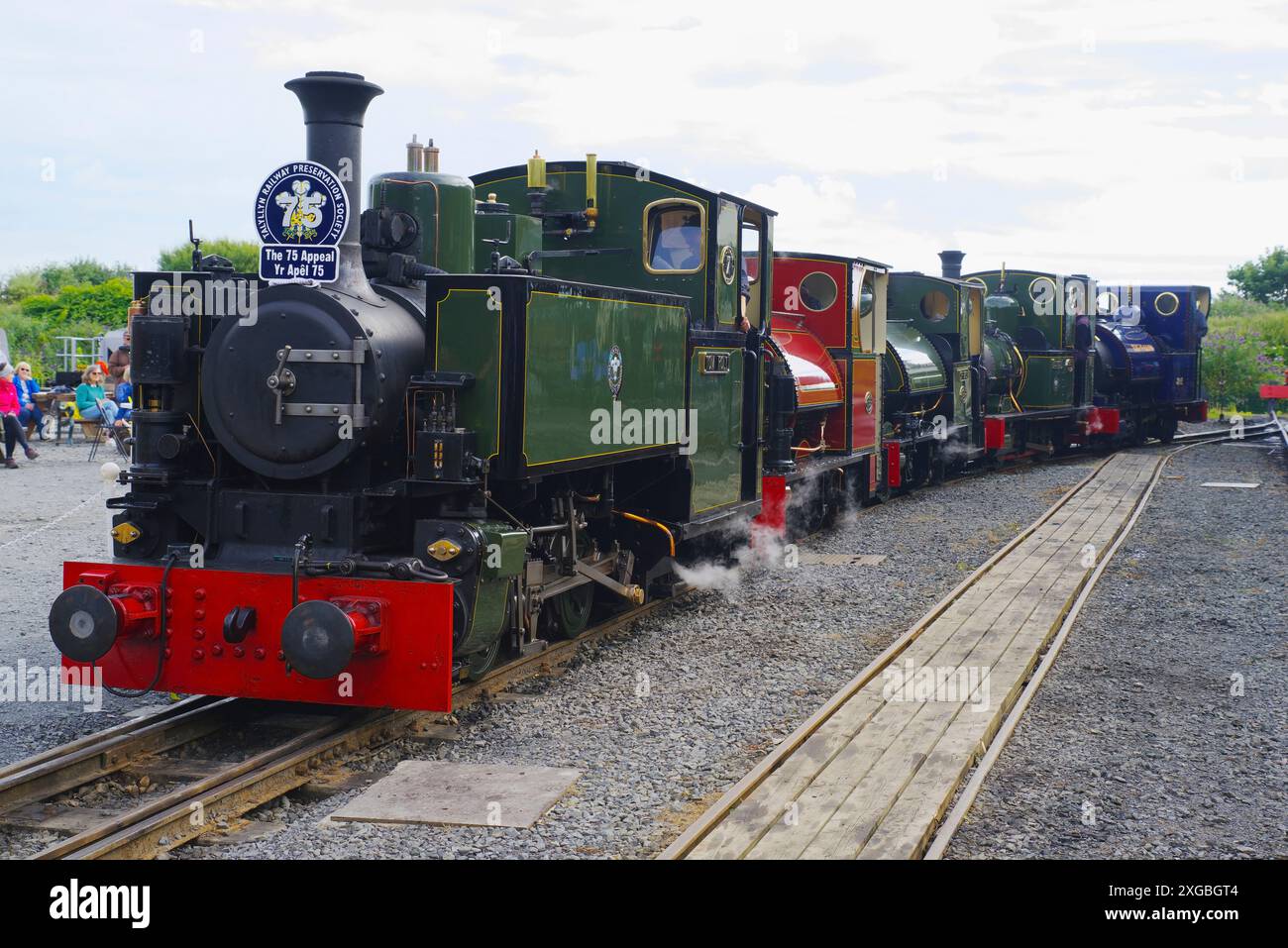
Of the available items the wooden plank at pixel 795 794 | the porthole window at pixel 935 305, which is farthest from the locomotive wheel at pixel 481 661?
the porthole window at pixel 935 305

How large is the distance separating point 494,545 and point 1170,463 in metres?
19.3

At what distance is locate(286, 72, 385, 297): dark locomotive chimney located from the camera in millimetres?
6195

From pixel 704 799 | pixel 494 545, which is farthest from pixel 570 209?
pixel 704 799

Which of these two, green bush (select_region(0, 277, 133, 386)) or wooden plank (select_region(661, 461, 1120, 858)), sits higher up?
green bush (select_region(0, 277, 133, 386))

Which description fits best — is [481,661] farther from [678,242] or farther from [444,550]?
[678,242]

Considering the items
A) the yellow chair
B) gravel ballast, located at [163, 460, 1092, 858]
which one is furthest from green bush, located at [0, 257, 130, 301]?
gravel ballast, located at [163, 460, 1092, 858]

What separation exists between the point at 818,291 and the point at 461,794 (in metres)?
9.50

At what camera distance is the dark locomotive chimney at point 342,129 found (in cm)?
620

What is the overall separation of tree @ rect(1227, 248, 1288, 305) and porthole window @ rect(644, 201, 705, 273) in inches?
2212

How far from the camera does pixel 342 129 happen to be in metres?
6.25

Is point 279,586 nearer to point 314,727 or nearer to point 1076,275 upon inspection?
point 314,727

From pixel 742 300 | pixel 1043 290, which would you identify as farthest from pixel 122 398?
pixel 1043 290

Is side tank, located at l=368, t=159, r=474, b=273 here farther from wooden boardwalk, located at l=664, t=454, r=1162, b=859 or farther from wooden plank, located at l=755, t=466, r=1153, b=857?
wooden plank, located at l=755, t=466, r=1153, b=857
